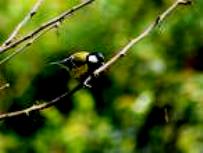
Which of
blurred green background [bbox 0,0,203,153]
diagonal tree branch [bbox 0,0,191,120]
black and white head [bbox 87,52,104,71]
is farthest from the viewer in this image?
blurred green background [bbox 0,0,203,153]

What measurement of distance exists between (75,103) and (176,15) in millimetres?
946

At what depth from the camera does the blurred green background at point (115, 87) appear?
4.06m

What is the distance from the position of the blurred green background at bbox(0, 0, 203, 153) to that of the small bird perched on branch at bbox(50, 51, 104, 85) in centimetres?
198

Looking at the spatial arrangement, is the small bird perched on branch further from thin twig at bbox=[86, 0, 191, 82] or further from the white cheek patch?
thin twig at bbox=[86, 0, 191, 82]

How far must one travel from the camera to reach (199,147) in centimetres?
414

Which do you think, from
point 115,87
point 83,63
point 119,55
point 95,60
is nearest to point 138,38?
point 119,55

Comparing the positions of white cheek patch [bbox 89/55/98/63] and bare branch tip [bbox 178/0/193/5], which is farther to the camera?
white cheek patch [bbox 89/55/98/63]

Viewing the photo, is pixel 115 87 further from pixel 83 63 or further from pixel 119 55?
pixel 119 55

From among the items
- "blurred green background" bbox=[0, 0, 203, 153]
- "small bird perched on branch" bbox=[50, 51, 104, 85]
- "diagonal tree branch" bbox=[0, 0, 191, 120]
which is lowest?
"blurred green background" bbox=[0, 0, 203, 153]

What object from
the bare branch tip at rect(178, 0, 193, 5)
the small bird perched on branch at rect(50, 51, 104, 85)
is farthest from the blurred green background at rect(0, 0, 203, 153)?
the bare branch tip at rect(178, 0, 193, 5)

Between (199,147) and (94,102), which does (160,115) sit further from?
(94,102)

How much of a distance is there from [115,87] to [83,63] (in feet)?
9.62

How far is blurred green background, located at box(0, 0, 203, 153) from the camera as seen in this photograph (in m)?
4.06

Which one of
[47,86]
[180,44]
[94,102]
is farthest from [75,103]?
[180,44]
